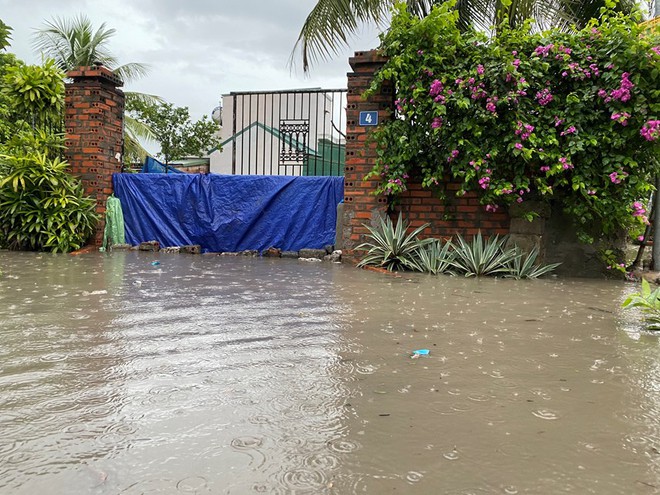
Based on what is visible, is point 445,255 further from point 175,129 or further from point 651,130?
point 175,129

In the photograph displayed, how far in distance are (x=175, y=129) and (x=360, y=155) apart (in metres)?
13.0

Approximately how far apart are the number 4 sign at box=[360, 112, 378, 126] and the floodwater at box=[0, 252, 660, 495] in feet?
12.0

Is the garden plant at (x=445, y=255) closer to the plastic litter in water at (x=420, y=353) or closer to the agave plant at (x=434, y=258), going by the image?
the agave plant at (x=434, y=258)

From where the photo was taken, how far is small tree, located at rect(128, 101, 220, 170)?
1802 centimetres

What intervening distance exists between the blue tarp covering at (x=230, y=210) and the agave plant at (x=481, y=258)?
7.39ft

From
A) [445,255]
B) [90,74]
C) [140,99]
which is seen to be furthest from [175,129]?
[445,255]

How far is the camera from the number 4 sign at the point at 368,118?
6824mm

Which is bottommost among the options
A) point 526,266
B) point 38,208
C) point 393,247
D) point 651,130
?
point 526,266

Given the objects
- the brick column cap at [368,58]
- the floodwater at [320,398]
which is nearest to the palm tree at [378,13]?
the brick column cap at [368,58]

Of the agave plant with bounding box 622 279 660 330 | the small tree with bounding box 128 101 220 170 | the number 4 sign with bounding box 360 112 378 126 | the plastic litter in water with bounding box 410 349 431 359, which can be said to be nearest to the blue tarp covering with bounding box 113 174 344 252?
the number 4 sign with bounding box 360 112 378 126

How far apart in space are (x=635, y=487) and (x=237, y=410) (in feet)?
3.95

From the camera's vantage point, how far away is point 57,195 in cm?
761

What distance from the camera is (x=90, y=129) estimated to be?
26.7ft

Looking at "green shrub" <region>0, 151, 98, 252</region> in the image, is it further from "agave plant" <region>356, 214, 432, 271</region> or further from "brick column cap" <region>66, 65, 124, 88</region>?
"agave plant" <region>356, 214, 432, 271</region>
